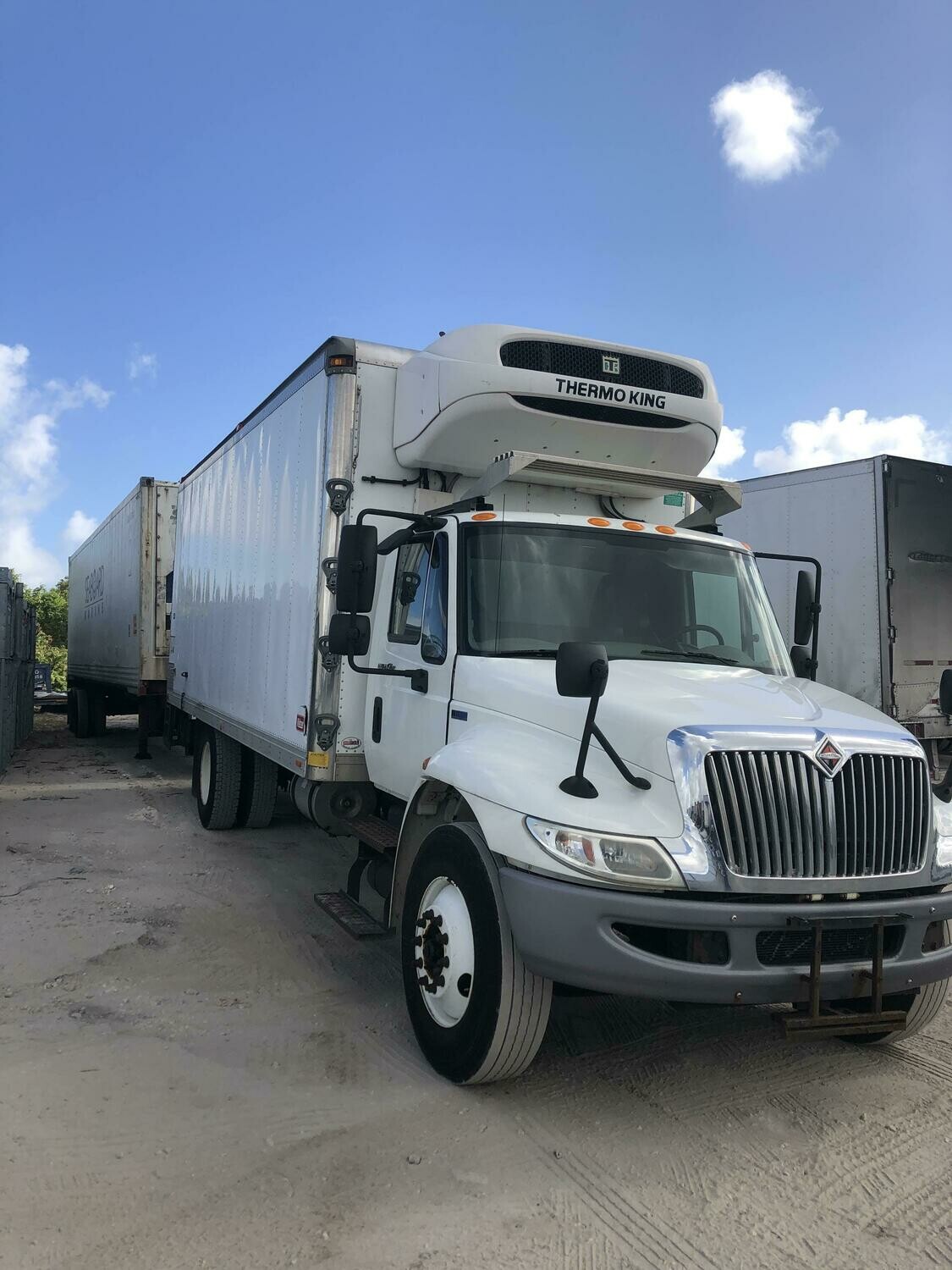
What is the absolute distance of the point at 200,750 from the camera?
995cm

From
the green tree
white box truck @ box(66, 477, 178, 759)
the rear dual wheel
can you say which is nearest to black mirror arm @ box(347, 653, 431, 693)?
the rear dual wheel

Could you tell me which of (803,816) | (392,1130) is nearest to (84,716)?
(392,1130)

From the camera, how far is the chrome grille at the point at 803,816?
11.3 ft

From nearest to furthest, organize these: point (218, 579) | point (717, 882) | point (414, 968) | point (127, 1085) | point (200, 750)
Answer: point (717, 882) → point (127, 1085) → point (414, 968) → point (218, 579) → point (200, 750)

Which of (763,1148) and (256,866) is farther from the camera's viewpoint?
(256,866)

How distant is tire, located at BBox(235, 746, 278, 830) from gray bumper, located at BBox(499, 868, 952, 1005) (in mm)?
5758

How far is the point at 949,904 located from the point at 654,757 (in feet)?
4.32

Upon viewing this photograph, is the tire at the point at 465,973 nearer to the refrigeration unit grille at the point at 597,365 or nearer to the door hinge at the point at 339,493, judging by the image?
the door hinge at the point at 339,493

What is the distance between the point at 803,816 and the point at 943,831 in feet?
2.79

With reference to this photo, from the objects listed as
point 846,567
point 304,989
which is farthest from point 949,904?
point 846,567

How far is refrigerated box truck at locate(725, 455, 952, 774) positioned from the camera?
9828 millimetres

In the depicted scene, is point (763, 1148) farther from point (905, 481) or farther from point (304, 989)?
point (905, 481)

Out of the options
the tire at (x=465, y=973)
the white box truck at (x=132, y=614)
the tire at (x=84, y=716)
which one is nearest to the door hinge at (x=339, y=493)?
the tire at (x=465, y=973)

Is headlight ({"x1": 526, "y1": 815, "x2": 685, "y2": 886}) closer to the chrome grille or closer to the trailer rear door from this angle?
the chrome grille
